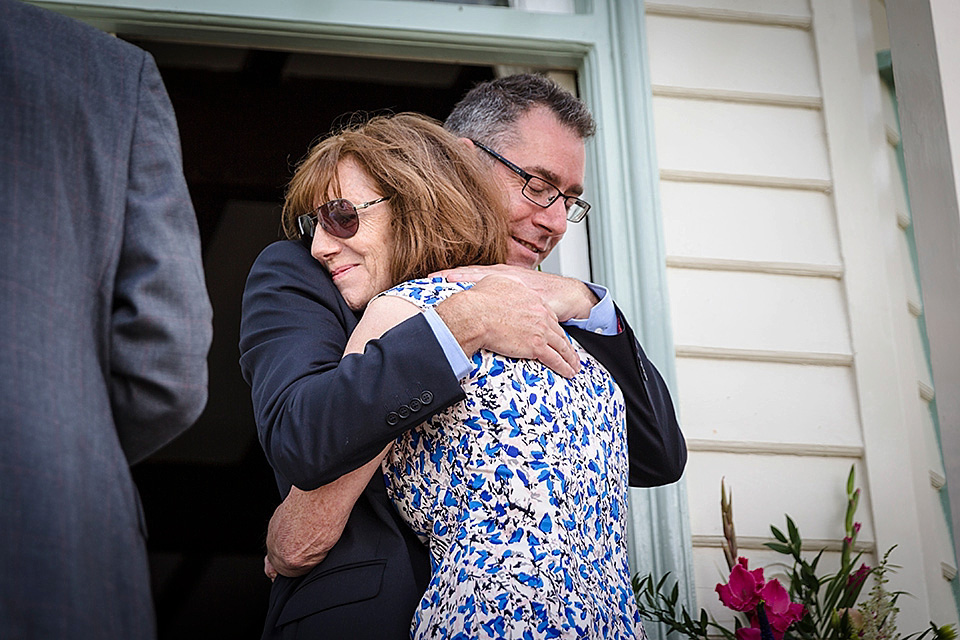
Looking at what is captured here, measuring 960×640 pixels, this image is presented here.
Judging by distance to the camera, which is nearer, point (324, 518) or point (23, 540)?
point (23, 540)

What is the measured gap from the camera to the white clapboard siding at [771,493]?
2.89m

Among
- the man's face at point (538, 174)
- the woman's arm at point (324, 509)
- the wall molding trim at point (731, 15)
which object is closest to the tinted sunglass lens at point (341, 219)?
the woman's arm at point (324, 509)

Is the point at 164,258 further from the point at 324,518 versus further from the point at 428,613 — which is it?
the point at 428,613

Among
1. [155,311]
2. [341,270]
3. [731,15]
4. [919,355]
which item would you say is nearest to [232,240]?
[731,15]

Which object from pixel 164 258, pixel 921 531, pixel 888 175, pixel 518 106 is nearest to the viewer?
pixel 164 258

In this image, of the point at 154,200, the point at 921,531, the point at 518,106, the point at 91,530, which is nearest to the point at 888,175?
the point at 921,531

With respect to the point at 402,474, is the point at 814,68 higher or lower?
higher

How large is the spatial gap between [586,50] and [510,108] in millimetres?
582

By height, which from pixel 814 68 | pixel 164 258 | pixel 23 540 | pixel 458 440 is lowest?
pixel 23 540

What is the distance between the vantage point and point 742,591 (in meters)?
2.51

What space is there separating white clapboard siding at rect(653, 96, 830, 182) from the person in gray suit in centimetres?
192

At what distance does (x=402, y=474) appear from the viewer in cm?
173

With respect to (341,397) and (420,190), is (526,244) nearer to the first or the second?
(420,190)

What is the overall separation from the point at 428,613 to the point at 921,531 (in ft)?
6.06
